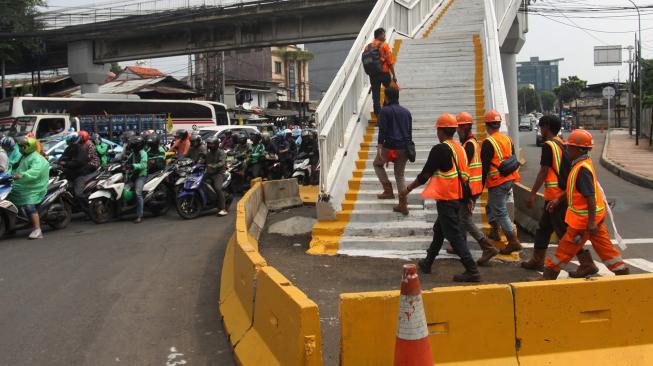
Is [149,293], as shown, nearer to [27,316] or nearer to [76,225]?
[27,316]

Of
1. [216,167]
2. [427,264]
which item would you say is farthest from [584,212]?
[216,167]

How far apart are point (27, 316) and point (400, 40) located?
10.7m

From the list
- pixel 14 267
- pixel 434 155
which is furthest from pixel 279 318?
pixel 14 267

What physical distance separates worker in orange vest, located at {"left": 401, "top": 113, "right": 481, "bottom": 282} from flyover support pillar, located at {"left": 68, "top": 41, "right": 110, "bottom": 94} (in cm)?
3364

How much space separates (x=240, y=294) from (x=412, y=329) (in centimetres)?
208

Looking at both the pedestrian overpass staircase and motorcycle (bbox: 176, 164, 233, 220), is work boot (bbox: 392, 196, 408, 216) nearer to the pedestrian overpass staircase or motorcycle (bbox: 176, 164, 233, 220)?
the pedestrian overpass staircase

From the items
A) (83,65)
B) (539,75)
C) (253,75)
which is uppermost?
(539,75)

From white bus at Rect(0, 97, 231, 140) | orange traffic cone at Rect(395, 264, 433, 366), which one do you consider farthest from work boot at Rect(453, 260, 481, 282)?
white bus at Rect(0, 97, 231, 140)

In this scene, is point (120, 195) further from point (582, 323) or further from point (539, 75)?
point (539, 75)

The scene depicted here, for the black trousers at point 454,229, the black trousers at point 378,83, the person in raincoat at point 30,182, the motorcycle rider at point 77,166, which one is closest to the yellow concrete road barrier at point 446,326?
the black trousers at point 454,229

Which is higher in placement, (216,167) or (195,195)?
(216,167)

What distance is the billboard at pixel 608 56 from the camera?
43281mm

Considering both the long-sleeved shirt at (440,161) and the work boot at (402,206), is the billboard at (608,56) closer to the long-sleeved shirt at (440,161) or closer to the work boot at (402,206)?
the work boot at (402,206)

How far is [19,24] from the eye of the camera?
33.2m
